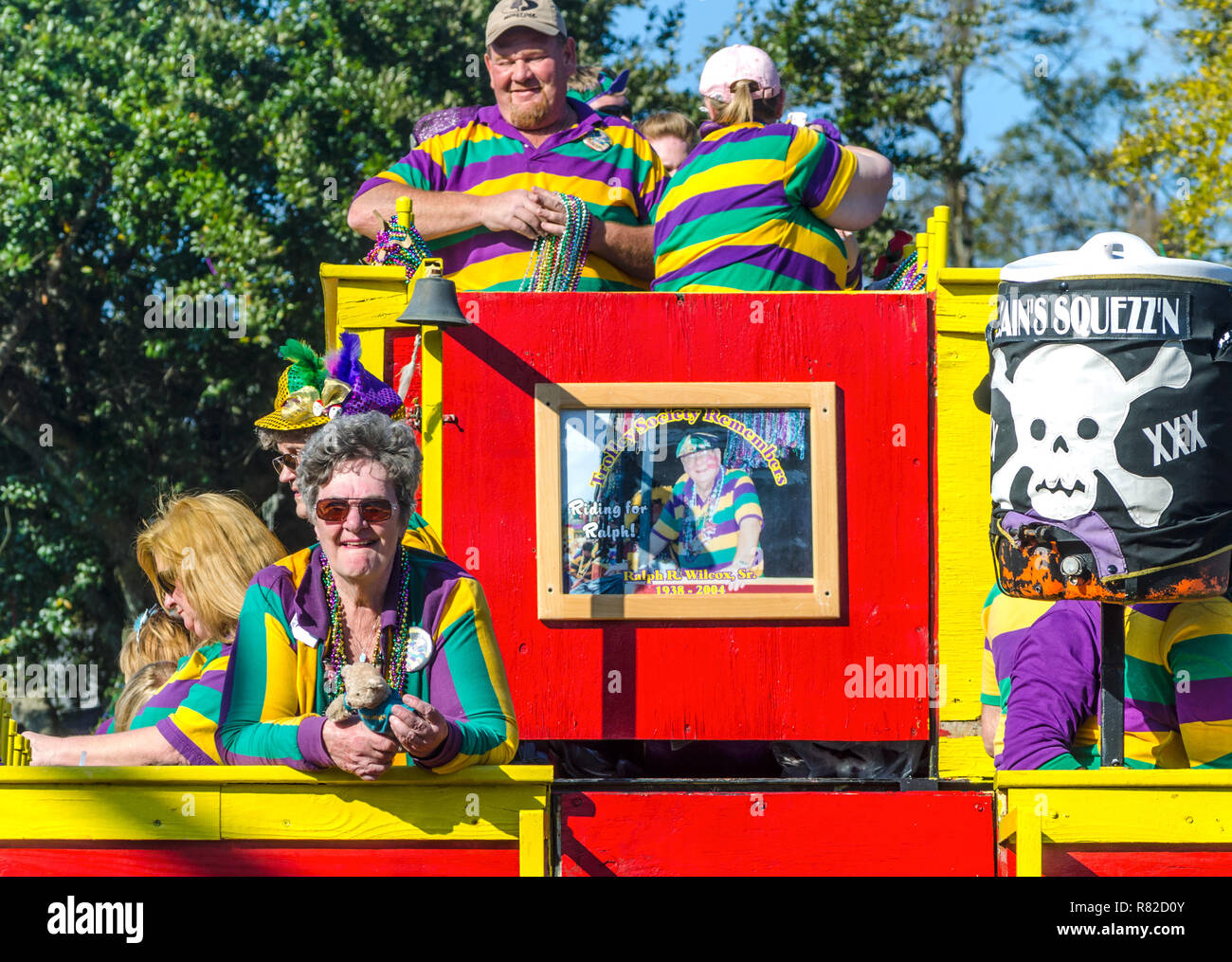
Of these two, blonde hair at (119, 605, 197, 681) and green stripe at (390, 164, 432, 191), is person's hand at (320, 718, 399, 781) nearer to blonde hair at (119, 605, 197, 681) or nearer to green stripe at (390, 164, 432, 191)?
blonde hair at (119, 605, 197, 681)

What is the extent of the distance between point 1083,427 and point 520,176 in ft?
7.88

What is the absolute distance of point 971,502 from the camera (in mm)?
4246

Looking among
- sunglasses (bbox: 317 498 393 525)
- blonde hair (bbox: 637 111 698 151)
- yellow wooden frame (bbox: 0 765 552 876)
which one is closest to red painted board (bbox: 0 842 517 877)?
yellow wooden frame (bbox: 0 765 552 876)

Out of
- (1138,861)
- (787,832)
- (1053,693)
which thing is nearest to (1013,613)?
(1053,693)

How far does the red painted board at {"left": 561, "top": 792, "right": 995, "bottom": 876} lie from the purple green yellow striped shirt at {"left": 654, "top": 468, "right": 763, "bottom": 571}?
0.76m

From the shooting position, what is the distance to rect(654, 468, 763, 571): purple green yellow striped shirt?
417cm

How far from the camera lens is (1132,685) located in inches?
135

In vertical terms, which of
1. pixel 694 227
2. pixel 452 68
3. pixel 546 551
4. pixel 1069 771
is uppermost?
pixel 452 68

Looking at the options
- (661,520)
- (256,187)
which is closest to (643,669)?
(661,520)

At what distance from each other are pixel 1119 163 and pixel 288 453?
13.4 metres

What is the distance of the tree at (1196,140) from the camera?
13703 millimetres

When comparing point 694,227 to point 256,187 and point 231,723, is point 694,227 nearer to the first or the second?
point 231,723

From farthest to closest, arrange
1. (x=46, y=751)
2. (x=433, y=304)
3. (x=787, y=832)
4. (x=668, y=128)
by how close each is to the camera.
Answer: (x=668, y=128), (x=433, y=304), (x=46, y=751), (x=787, y=832)

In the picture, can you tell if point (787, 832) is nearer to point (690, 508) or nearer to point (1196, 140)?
point (690, 508)
